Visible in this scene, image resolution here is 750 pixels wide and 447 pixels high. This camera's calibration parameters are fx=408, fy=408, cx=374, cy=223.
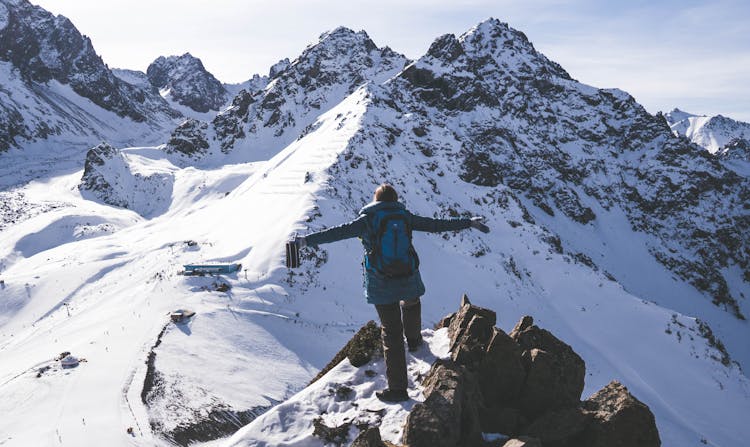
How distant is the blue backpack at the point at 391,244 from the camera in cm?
498

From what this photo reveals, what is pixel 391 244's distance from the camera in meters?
5.00

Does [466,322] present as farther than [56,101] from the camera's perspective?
No

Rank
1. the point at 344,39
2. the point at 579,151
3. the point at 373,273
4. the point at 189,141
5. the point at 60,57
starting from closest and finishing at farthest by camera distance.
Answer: the point at 373,273, the point at 189,141, the point at 579,151, the point at 344,39, the point at 60,57

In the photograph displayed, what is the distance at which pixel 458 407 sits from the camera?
4.15m

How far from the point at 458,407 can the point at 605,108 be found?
312ft

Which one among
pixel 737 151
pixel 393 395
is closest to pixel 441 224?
pixel 393 395

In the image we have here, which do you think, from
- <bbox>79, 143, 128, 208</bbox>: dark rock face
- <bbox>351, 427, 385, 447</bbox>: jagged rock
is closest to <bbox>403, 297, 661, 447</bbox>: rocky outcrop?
<bbox>351, 427, 385, 447</bbox>: jagged rock

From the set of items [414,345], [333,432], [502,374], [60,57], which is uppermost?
[60,57]

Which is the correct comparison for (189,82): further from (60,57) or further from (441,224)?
(441,224)

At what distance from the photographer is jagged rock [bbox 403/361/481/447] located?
3.88 metres

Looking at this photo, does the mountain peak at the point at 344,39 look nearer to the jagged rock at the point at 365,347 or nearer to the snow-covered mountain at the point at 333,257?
the snow-covered mountain at the point at 333,257

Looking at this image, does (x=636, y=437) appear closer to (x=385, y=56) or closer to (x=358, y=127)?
(x=358, y=127)

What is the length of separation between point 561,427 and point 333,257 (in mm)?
15262

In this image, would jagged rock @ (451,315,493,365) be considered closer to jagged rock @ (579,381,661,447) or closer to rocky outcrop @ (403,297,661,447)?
rocky outcrop @ (403,297,661,447)
